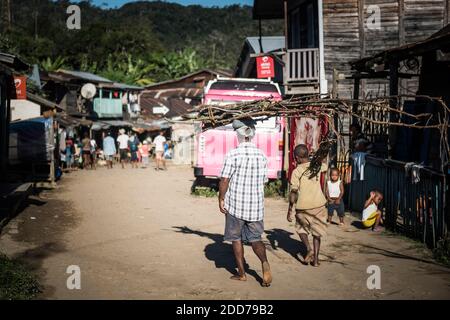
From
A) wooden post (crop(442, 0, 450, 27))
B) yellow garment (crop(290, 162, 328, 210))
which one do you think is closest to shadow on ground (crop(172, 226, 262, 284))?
yellow garment (crop(290, 162, 328, 210))

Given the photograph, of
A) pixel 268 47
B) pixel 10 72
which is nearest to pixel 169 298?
pixel 10 72

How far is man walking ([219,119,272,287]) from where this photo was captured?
696 centimetres

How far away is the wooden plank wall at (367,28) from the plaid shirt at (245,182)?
11459mm

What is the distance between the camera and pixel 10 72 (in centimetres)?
1312

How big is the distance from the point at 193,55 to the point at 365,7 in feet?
139

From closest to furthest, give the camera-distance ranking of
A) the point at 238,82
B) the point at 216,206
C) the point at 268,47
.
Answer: the point at 216,206 → the point at 238,82 → the point at 268,47

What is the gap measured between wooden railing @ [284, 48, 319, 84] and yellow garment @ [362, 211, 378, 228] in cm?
827

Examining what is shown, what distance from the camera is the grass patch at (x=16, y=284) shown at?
6148 mm

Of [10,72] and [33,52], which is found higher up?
[33,52]

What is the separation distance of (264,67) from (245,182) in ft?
47.7

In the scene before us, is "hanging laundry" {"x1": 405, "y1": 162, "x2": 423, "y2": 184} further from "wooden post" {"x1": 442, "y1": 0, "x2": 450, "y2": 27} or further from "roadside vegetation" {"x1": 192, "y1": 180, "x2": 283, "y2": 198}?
"wooden post" {"x1": 442, "y1": 0, "x2": 450, "y2": 27}

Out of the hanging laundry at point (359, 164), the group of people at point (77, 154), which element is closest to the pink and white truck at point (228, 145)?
the hanging laundry at point (359, 164)
